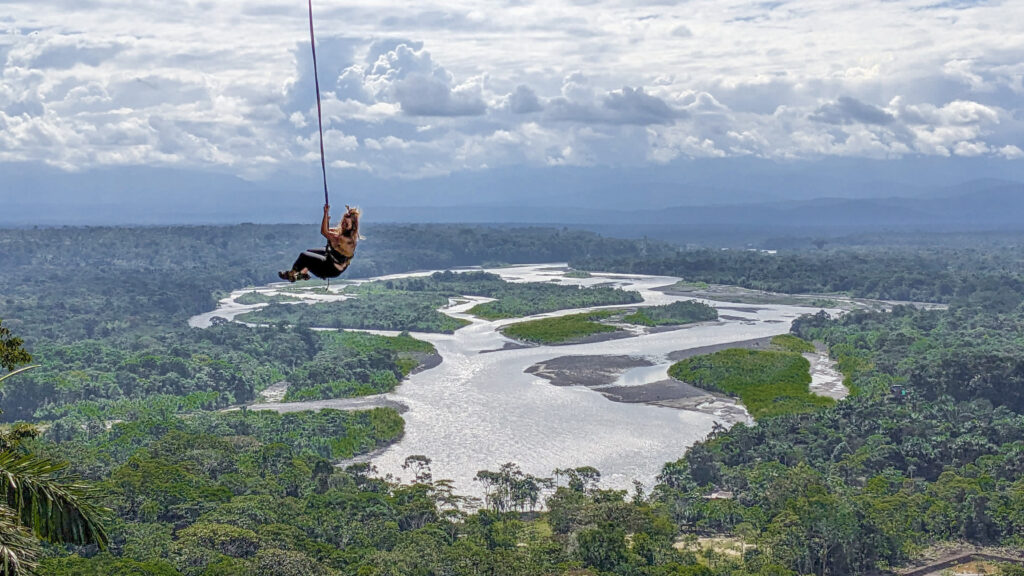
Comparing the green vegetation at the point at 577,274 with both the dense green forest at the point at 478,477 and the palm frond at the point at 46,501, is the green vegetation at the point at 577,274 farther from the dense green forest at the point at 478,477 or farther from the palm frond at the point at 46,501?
the palm frond at the point at 46,501

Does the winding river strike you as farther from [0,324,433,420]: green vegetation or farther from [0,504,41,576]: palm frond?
[0,504,41,576]: palm frond

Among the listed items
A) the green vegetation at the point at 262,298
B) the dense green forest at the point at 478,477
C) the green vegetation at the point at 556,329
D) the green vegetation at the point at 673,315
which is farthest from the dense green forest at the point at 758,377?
the green vegetation at the point at 262,298

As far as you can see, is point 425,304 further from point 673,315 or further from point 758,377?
point 758,377

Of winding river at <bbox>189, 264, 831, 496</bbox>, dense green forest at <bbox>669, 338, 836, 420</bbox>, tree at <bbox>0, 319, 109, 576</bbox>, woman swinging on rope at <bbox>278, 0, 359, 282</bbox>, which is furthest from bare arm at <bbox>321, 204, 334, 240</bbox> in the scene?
dense green forest at <bbox>669, 338, 836, 420</bbox>

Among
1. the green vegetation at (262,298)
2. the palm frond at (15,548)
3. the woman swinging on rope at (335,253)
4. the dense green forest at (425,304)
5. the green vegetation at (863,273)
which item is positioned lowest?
the green vegetation at (262,298)

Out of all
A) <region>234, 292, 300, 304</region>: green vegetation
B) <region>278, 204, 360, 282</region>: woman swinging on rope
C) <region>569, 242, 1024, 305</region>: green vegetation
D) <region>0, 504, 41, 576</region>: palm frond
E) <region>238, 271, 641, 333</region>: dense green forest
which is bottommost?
<region>234, 292, 300, 304</region>: green vegetation

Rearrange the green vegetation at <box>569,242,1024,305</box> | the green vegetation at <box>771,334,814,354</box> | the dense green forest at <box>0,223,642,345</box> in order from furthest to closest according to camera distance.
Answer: the green vegetation at <box>569,242,1024,305</box>, the dense green forest at <box>0,223,642,345</box>, the green vegetation at <box>771,334,814,354</box>

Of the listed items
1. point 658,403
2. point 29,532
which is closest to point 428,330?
point 658,403

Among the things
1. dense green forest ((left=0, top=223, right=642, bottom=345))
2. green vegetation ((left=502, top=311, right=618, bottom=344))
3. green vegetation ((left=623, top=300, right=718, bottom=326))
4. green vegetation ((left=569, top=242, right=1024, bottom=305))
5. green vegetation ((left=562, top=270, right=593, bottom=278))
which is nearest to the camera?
green vegetation ((left=502, top=311, right=618, bottom=344))
